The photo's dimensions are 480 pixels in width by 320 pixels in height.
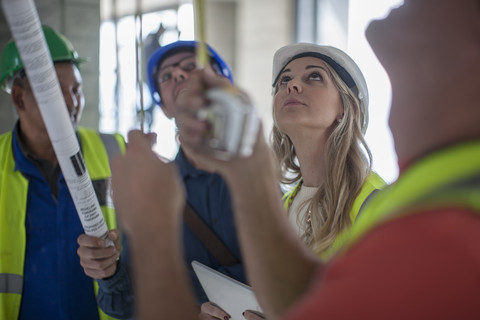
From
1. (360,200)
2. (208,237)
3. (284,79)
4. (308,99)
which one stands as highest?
(284,79)

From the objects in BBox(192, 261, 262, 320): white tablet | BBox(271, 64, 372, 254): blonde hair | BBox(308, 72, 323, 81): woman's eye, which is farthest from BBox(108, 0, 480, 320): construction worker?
BBox(308, 72, 323, 81): woman's eye

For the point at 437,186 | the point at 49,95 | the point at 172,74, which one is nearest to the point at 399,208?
the point at 437,186

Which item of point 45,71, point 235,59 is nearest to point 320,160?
point 45,71

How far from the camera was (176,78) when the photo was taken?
266 cm

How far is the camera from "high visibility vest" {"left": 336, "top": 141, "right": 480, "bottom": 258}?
661mm

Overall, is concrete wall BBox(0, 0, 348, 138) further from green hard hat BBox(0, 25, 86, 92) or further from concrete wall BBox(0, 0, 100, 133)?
green hard hat BBox(0, 25, 86, 92)

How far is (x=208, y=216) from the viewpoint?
226cm

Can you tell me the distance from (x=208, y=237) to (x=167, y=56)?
107cm

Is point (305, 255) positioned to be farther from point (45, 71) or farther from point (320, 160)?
point (320, 160)

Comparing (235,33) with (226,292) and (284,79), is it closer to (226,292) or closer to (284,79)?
(284,79)

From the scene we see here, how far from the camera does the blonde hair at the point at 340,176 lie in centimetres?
215

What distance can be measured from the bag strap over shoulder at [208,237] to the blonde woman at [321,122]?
1.14 feet

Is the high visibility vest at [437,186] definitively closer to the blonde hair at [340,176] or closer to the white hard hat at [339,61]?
the blonde hair at [340,176]

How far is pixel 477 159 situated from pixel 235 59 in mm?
8247
